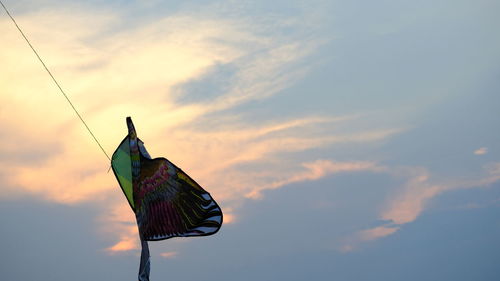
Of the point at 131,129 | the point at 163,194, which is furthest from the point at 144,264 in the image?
the point at 131,129

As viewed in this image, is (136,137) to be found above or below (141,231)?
above

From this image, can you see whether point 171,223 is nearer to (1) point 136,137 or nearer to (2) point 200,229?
(2) point 200,229

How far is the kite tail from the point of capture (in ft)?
93.5

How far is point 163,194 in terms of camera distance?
29734 mm

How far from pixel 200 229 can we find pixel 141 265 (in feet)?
9.41

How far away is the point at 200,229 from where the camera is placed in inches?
1176

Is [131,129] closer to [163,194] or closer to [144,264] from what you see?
[163,194]

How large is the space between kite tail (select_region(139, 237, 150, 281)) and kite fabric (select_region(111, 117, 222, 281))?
71 centimetres

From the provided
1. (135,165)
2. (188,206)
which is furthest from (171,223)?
(135,165)

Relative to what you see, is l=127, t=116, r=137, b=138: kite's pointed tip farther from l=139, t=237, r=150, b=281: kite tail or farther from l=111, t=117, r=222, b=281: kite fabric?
l=139, t=237, r=150, b=281: kite tail

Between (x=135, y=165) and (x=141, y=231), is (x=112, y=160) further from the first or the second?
(x=141, y=231)

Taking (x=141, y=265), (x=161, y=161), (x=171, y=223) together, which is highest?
(x=161, y=161)

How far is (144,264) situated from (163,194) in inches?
116

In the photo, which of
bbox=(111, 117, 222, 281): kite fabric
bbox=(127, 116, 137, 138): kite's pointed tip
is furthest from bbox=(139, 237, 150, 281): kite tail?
bbox=(127, 116, 137, 138): kite's pointed tip
